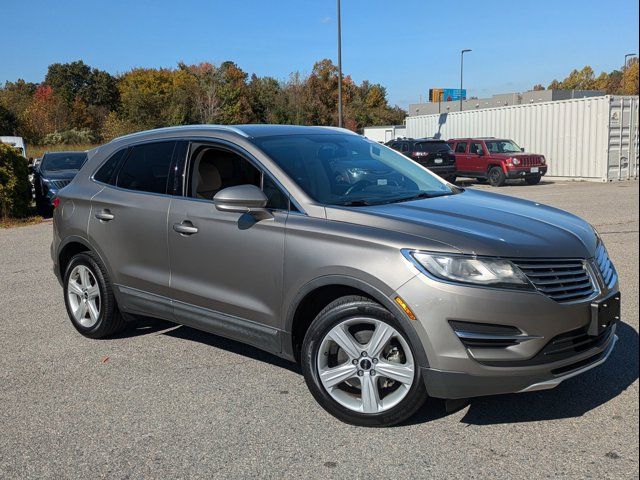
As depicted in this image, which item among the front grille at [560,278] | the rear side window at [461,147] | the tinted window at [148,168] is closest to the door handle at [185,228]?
the tinted window at [148,168]

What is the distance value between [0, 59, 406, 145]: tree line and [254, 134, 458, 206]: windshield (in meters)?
41.4

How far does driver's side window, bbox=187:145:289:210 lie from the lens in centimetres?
448

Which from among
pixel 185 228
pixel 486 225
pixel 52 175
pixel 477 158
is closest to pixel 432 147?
pixel 477 158

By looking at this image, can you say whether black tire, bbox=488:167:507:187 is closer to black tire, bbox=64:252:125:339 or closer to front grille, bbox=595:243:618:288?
black tire, bbox=64:252:125:339

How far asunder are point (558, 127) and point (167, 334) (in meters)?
23.5

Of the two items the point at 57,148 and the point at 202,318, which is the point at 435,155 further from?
the point at 57,148

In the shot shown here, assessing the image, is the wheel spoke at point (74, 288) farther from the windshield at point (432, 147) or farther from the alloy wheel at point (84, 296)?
the windshield at point (432, 147)

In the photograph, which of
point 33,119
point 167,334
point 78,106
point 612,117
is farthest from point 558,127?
point 78,106

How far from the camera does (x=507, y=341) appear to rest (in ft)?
10.3

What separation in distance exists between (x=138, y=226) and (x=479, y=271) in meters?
2.71

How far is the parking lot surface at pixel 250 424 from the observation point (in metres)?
3.16

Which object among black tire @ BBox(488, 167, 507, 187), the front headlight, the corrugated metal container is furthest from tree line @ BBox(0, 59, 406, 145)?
the front headlight

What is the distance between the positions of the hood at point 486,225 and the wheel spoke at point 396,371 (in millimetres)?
663

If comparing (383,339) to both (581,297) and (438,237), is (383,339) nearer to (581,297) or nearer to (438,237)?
(438,237)
